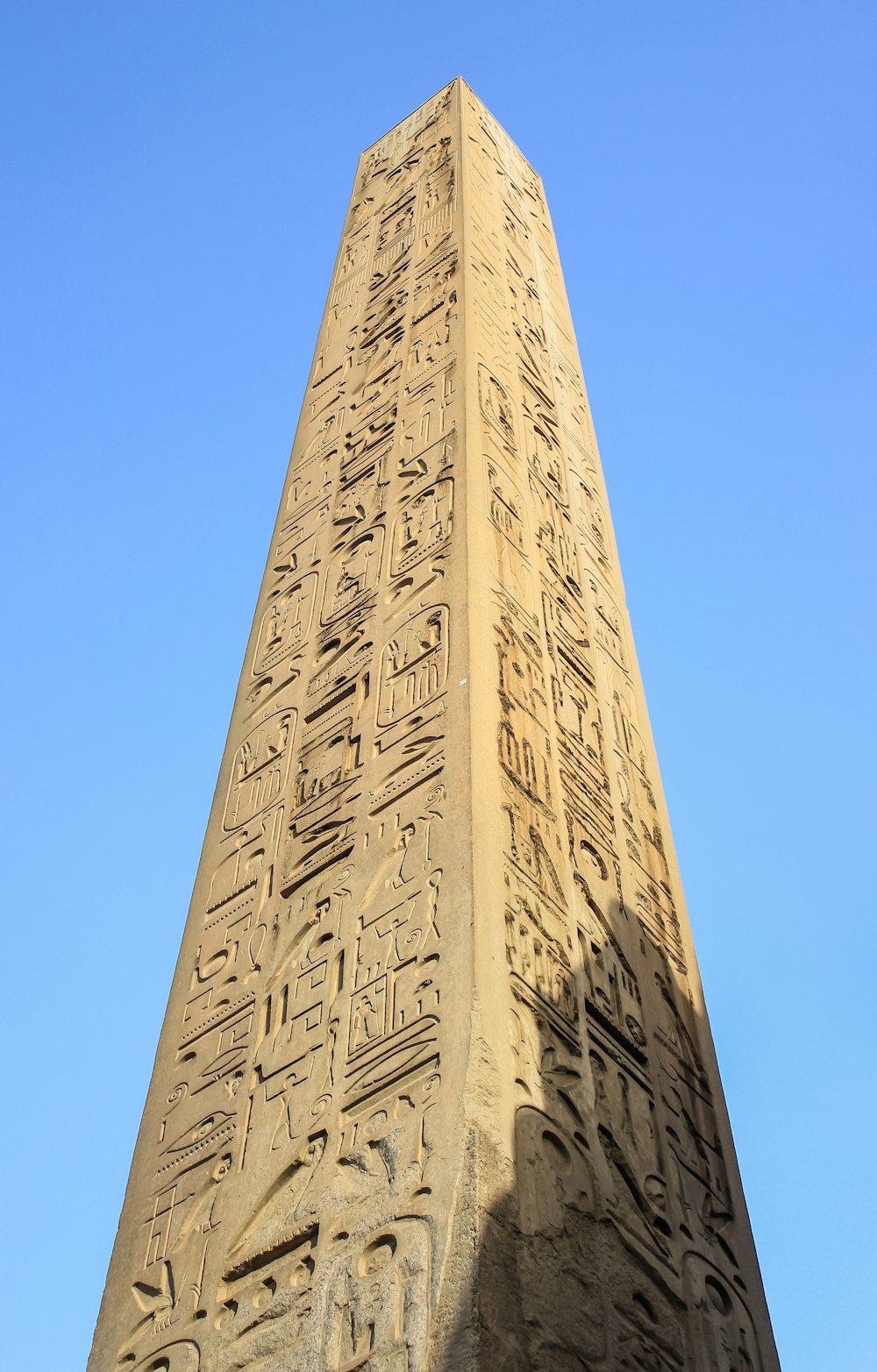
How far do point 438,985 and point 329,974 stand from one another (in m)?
0.56

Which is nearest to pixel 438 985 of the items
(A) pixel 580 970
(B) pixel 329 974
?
(B) pixel 329 974

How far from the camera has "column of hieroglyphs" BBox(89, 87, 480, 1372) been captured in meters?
4.60

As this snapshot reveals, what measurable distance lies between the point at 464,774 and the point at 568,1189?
137 cm

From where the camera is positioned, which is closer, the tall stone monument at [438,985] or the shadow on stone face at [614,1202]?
the shadow on stone face at [614,1202]

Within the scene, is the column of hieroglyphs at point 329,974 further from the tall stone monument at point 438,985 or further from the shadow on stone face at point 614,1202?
the shadow on stone face at point 614,1202

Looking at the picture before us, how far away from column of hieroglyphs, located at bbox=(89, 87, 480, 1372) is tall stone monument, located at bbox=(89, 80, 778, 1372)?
0.04 ft

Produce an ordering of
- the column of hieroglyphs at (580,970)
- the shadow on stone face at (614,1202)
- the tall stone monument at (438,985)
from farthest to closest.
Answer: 1. the column of hieroglyphs at (580,970)
2. the tall stone monument at (438,985)
3. the shadow on stone face at (614,1202)

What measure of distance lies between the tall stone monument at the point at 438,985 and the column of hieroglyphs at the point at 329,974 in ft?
0.04

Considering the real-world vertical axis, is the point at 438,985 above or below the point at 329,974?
below

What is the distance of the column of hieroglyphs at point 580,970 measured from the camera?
15.3 ft

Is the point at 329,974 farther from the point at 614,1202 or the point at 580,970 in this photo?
the point at 614,1202

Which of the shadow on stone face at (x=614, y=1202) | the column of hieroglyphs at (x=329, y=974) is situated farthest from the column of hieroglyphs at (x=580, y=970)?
the column of hieroglyphs at (x=329, y=974)

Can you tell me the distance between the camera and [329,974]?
5453 millimetres

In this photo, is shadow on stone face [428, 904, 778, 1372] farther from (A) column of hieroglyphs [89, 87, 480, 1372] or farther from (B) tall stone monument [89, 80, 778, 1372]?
(A) column of hieroglyphs [89, 87, 480, 1372]
